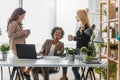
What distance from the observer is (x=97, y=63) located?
3.39 meters

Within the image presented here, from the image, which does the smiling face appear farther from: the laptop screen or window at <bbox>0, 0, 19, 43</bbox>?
window at <bbox>0, 0, 19, 43</bbox>

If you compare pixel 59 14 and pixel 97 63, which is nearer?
pixel 97 63

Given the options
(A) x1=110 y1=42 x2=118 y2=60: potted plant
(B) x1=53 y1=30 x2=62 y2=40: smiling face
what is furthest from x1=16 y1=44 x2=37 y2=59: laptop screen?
(A) x1=110 y1=42 x2=118 y2=60: potted plant

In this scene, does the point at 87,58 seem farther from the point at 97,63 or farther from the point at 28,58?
the point at 28,58

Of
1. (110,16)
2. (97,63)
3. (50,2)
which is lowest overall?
(97,63)

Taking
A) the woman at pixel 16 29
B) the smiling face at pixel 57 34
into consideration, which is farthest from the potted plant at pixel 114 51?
the woman at pixel 16 29

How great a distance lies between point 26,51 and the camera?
3.72 m

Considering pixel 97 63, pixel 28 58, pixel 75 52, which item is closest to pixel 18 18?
pixel 28 58

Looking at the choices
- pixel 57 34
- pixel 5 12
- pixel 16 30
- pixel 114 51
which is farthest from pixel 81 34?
pixel 5 12

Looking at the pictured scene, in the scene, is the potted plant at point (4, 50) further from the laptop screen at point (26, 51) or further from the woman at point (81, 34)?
the woman at point (81, 34)

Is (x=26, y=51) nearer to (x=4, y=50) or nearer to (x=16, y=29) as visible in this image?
(x=4, y=50)

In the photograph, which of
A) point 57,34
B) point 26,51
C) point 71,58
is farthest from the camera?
point 57,34

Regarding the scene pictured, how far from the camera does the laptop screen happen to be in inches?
146

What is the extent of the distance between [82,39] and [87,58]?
1.14 m
